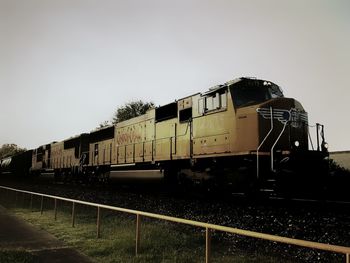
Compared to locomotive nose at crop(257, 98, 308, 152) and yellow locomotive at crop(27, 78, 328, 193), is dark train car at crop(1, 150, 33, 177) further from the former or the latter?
locomotive nose at crop(257, 98, 308, 152)

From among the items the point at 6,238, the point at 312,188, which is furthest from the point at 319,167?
the point at 6,238

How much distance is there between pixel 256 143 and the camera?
1216cm

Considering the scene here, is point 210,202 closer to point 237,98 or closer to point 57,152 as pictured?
point 237,98

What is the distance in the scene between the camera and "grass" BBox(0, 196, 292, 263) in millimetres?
6621

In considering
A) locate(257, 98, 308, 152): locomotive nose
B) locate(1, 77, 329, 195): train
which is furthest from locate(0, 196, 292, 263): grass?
locate(257, 98, 308, 152): locomotive nose

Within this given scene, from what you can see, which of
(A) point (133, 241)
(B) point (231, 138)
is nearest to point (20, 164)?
(B) point (231, 138)

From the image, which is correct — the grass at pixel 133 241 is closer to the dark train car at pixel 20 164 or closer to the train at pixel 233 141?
the train at pixel 233 141

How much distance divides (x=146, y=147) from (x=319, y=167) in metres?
8.81

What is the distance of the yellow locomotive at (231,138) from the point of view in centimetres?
1162

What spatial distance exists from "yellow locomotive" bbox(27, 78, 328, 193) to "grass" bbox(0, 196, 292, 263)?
354 cm

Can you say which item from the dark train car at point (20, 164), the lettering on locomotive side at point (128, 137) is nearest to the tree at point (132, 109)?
the dark train car at point (20, 164)

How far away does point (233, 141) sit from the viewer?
41.9ft

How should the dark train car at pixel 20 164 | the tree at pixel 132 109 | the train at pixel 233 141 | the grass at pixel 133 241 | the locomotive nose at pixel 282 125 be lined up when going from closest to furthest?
the grass at pixel 133 241 → the train at pixel 233 141 → the locomotive nose at pixel 282 125 → the dark train car at pixel 20 164 → the tree at pixel 132 109

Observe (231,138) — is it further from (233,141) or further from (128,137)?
(128,137)
